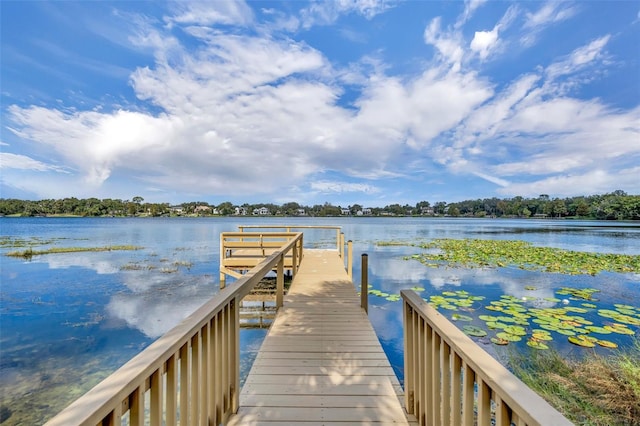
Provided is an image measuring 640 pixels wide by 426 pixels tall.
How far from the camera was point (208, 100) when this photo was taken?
1446cm

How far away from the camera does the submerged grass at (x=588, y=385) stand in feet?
9.71

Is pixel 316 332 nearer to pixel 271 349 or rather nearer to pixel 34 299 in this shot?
pixel 271 349

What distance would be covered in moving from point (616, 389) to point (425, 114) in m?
17.0

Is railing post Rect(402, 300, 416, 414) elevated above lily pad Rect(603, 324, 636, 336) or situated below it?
above

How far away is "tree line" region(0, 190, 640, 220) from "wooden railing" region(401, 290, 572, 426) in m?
71.2

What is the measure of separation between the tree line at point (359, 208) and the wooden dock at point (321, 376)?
226 ft

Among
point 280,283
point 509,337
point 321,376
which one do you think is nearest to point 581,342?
point 509,337

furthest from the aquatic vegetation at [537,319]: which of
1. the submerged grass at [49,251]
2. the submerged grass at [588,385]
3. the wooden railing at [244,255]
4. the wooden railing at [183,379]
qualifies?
the submerged grass at [49,251]

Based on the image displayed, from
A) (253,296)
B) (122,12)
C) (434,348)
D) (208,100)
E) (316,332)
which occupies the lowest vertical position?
(253,296)

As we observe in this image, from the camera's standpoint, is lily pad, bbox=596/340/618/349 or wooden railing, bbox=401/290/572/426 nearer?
wooden railing, bbox=401/290/572/426

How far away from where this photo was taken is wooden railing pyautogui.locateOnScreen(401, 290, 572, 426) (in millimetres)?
854

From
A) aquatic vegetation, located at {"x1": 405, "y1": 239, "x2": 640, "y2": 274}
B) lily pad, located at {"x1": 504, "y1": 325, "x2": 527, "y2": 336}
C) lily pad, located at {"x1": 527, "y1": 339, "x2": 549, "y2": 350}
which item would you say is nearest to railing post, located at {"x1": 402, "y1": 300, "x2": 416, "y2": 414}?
lily pad, located at {"x1": 527, "y1": 339, "x2": 549, "y2": 350}

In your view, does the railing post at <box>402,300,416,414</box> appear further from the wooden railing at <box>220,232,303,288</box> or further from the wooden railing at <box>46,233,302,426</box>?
the wooden railing at <box>220,232,303,288</box>

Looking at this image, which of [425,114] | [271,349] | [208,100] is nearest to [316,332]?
[271,349]
